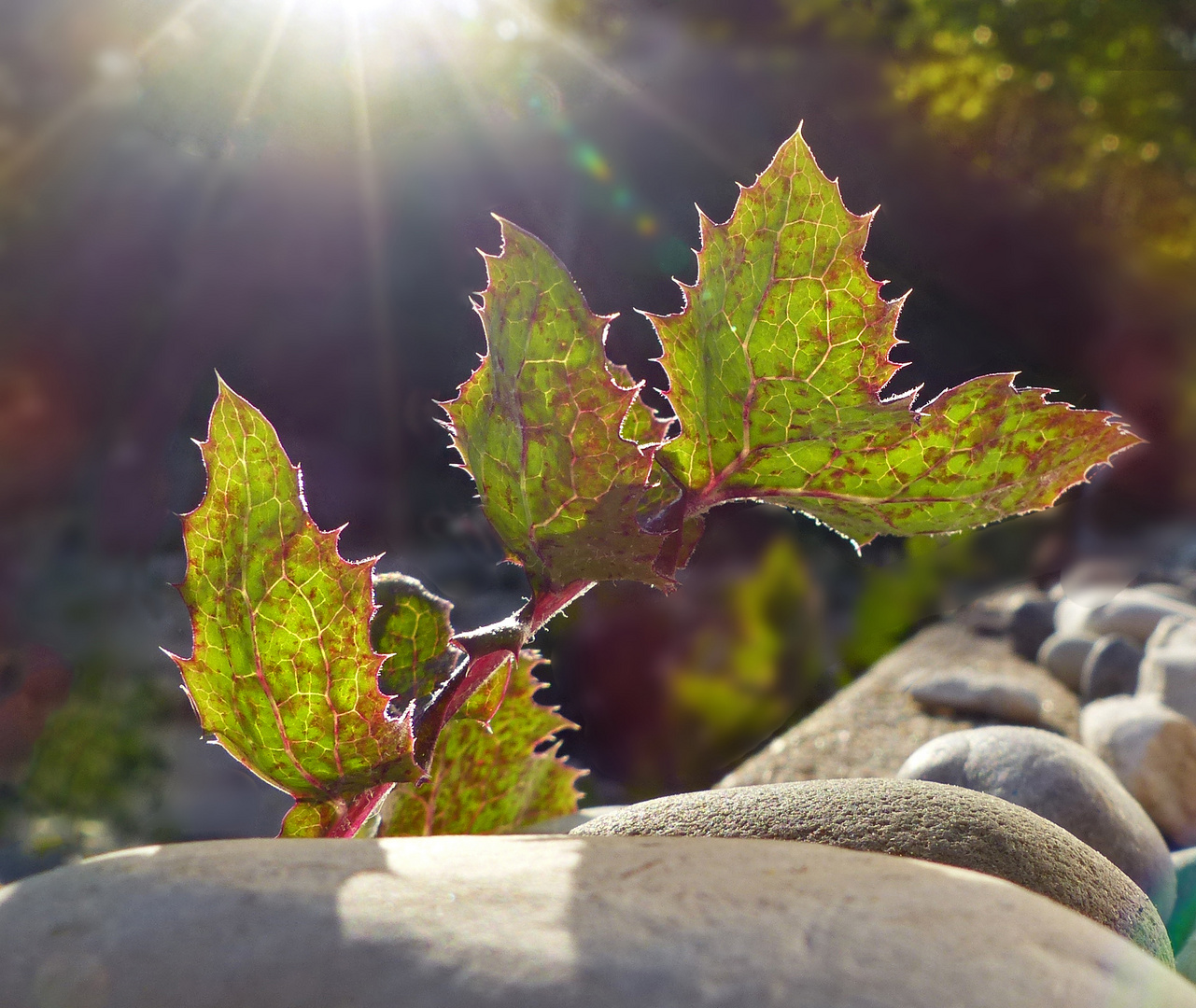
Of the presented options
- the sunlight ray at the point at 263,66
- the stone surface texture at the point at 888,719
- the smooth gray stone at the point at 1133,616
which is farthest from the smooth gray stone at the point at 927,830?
the sunlight ray at the point at 263,66

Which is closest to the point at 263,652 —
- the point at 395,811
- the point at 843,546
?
the point at 395,811

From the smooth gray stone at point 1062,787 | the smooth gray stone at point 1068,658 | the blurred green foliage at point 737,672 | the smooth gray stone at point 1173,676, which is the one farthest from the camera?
the smooth gray stone at point 1068,658

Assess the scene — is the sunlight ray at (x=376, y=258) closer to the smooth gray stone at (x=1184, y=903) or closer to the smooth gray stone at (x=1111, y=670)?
the smooth gray stone at (x=1111, y=670)

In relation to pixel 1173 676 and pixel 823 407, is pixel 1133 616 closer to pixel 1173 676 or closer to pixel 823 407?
pixel 1173 676

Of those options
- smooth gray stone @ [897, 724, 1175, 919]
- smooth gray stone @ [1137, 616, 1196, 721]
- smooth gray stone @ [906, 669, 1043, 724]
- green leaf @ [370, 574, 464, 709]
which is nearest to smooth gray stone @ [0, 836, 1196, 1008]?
green leaf @ [370, 574, 464, 709]

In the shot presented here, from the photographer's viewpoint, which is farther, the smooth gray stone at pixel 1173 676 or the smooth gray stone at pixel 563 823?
the smooth gray stone at pixel 1173 676

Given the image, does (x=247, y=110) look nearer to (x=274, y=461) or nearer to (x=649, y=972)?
(x=274, y=461)
